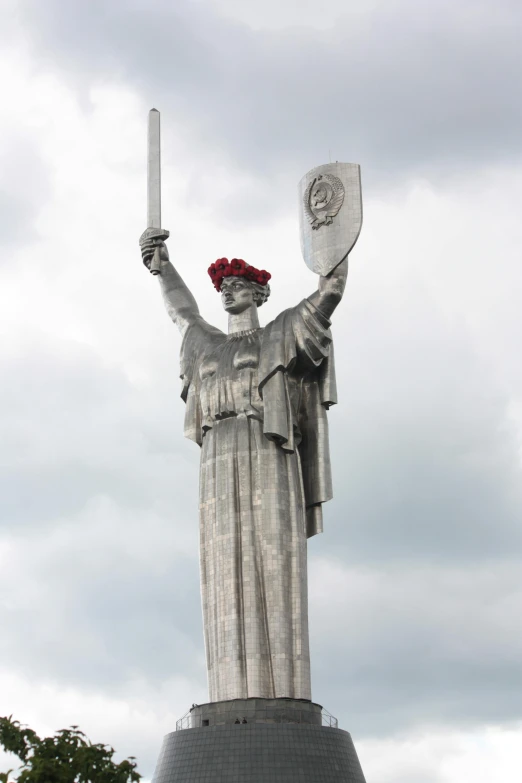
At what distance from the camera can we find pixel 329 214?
21.6 m

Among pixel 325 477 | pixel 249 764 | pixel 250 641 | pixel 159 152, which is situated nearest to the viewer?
pixel 249 764

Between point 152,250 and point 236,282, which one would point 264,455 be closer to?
point 236,282

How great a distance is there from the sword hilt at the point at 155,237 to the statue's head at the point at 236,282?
1712 millimetres

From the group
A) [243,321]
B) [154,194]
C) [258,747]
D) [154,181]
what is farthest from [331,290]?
[258,747]

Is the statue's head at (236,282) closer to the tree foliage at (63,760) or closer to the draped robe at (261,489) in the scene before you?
the draped robe at (261,489)

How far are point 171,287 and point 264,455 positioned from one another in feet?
15.4

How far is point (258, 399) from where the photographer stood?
70.7 feet

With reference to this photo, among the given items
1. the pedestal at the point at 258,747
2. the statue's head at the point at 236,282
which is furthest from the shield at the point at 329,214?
the pedestal at the point at 258,747

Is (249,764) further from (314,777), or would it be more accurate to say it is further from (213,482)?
(213,482)

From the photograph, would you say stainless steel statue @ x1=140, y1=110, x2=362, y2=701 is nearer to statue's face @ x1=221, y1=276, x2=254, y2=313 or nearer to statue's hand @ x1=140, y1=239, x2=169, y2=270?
statue's face @ x1=221, y1=276, x2=254, y2=313

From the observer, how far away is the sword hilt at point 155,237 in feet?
79.0

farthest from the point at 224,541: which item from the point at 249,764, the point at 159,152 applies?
the point at 159,152

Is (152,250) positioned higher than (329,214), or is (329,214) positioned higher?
(152,250)

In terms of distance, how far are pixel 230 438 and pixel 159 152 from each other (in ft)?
20.9
